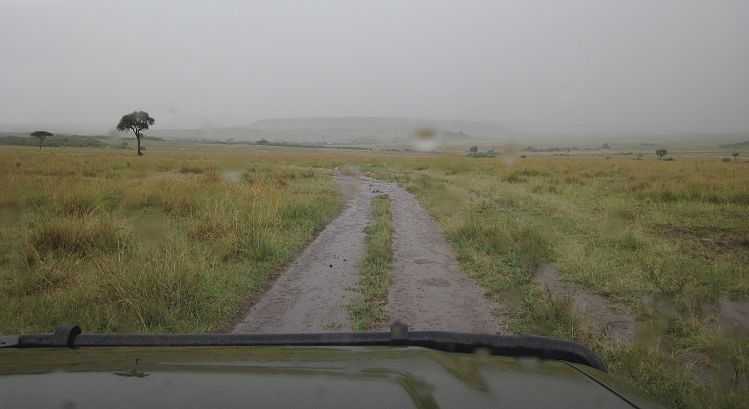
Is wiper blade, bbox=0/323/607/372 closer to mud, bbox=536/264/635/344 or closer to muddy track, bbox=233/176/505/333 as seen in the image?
muddy track, bbox=233/176/505/333

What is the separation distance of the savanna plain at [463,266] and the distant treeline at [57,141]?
55064mm

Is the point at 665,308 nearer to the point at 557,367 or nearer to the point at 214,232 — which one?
the point at 557,367

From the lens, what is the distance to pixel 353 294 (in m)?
6.03

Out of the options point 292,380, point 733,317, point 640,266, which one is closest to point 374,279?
point 640,266

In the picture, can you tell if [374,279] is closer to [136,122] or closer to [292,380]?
[292,380]

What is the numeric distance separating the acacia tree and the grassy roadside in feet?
157

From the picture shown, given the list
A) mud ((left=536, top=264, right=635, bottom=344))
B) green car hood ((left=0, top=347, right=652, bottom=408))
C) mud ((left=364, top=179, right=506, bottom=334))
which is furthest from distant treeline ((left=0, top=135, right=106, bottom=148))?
green car hood ((left=0, top=347, right=652, bottom=408))

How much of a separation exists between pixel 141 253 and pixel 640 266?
7.41 meters

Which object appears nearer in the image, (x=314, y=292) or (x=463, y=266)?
(x=314, y=292)

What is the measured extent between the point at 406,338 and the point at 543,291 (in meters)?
4.30

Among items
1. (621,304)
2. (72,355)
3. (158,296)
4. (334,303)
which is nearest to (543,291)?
(621,304)

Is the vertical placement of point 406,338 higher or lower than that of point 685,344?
higher

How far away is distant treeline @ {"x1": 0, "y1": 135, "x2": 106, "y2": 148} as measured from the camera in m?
57.3

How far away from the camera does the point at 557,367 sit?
2.03m
